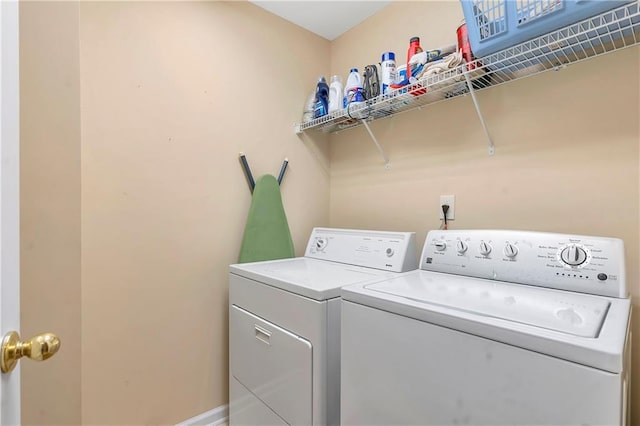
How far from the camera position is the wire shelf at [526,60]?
1002 mm

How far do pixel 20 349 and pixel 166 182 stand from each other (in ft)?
3.75

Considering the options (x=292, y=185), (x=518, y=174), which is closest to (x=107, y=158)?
(x=292, y=185)

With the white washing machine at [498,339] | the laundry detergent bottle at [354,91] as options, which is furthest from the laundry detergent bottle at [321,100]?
the white washing machine at [498,339]

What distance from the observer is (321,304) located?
3.79ft

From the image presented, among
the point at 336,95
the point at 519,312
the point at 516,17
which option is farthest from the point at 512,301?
the point at 336,95

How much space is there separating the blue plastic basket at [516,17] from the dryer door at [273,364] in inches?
50.0

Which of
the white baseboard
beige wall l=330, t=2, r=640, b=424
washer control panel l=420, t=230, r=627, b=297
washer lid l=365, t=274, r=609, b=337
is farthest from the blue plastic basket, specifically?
the white baseboard

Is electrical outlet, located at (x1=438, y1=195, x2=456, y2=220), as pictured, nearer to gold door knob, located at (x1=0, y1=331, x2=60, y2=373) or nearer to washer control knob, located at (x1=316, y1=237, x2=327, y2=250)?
washer control knob, located at (x1=316, y1=237, x2=327, y2=250)

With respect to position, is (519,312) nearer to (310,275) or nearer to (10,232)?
(310,275)

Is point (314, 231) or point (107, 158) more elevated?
point (107, 158)

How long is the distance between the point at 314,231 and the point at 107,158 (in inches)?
46.0

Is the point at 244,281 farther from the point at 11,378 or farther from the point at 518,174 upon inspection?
the point at 518,174

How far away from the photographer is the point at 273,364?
1.37 meters

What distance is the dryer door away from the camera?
3.97 feet
